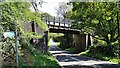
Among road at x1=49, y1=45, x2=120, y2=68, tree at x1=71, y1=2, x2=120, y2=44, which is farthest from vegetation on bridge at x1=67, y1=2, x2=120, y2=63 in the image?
road at x1=49, y1=45, x2=120, y2=68

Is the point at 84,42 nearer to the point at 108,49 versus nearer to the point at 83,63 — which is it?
the point at 108,49

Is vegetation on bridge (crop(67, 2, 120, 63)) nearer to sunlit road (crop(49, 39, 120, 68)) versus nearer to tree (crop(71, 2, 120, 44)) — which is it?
tree (crop(71, 2, 120, 44))

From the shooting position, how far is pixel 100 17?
28.0m

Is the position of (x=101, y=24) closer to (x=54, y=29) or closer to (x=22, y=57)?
(x=54, y=29)

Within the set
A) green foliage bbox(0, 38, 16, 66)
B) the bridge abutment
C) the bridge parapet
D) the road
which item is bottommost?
the bridge abutment

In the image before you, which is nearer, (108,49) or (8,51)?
(8,51)

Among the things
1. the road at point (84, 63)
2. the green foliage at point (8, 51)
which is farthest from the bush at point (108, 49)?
the green foliage at point (8, 51)

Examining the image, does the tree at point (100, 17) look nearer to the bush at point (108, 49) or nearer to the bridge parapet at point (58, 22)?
the bush at point (108, 49)

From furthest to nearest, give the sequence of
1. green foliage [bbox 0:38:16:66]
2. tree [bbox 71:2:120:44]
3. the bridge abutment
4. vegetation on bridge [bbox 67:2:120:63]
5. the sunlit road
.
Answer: the bridge abutment → vegetation on bridge [bbox 67:2:120:63] → tree [bbox 71:2:120:44] → the sunlit road → green foliage [bbox 0:38:16:66]

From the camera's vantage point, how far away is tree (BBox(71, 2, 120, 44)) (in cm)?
2514

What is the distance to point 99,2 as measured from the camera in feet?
86.3

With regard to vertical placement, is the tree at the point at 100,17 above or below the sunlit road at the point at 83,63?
above

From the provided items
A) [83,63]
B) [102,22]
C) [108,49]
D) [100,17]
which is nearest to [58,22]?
[102,22]

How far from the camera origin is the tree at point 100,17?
82.5ft
